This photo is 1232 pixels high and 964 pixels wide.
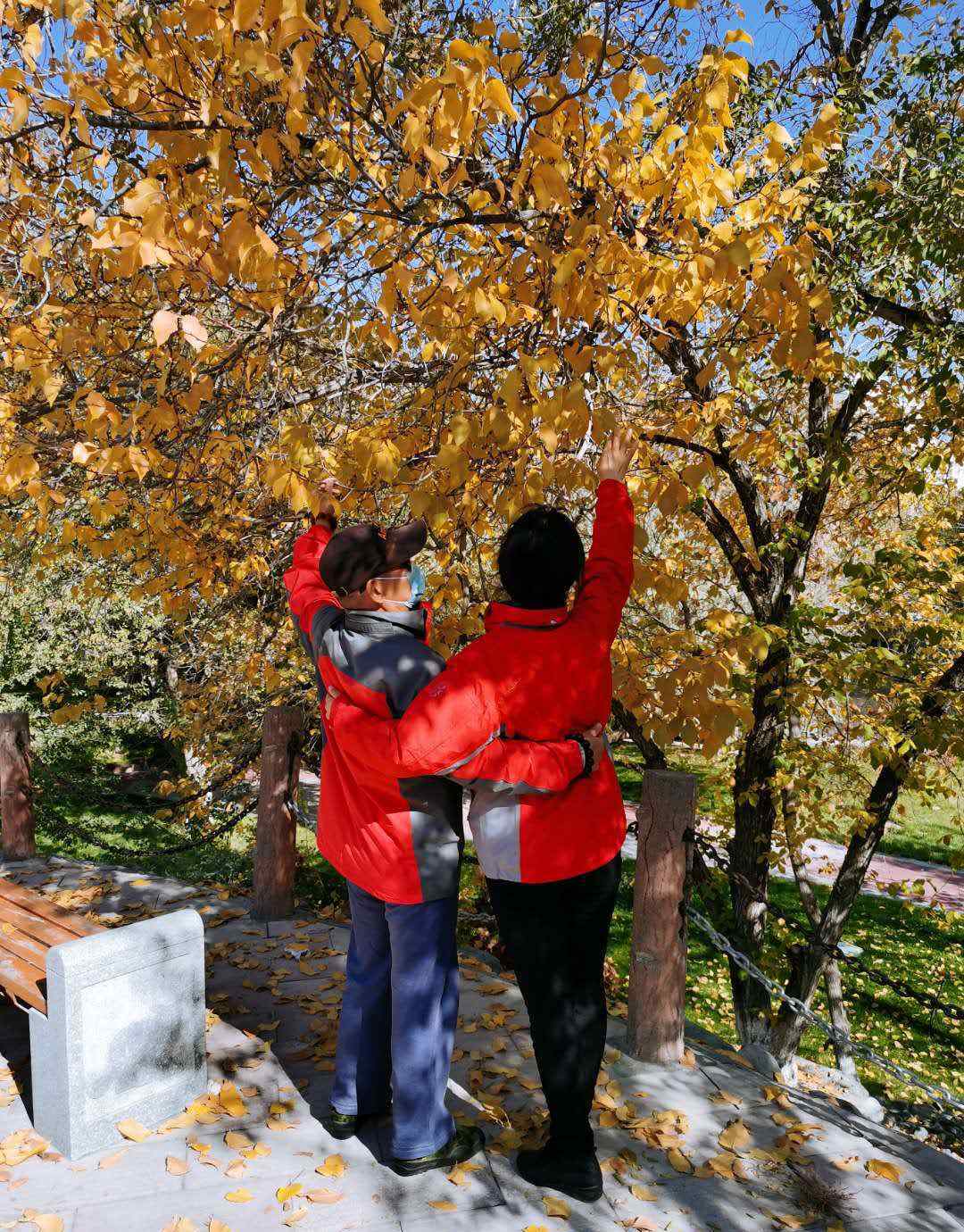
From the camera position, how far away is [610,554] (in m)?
2.80

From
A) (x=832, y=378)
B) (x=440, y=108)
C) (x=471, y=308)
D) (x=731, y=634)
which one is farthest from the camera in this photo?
(x=832, y=378)

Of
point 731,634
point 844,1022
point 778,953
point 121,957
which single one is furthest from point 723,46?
point 844,1022

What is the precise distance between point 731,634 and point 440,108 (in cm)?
303

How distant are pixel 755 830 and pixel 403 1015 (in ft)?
13.5

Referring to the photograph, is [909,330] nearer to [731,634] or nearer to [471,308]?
[731,634]

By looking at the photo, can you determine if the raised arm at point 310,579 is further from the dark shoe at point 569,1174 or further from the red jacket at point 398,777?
the dark shoe at point 569,1174

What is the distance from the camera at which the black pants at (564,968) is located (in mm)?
A: 2689

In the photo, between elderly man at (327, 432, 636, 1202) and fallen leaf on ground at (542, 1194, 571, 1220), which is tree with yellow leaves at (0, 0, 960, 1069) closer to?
elderly man at (327, 432, 636, 1202)

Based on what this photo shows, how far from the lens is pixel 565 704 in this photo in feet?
A: 8.41

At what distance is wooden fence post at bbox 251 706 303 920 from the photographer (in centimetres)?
516

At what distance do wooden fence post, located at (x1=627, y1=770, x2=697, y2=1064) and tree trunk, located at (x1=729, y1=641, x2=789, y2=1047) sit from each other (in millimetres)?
2225

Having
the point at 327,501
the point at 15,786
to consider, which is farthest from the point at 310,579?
the point at 15,786

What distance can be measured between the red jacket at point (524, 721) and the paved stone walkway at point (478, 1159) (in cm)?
Result: 113

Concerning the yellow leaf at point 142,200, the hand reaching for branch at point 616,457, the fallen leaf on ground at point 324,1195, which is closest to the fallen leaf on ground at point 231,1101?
the fallen leaf on ground at point 324,1195
